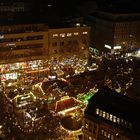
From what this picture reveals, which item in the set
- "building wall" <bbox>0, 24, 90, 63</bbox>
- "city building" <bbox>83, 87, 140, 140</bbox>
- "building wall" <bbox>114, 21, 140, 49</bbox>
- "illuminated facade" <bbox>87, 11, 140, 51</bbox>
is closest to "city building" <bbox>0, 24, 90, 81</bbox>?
"building wall" <bbox>0, 24, 90, 63</bbox>

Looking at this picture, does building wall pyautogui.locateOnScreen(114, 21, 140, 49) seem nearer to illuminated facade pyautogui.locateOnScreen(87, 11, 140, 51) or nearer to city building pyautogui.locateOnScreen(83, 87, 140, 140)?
illuminated facade pyautogui.locateOnScreen(87, 11, 140, 51)

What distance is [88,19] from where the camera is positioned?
10644cm

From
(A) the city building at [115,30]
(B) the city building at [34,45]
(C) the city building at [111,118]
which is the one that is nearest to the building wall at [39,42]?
(B) the city building at [34,45]

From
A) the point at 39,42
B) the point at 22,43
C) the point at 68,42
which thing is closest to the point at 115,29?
the point at 68,42

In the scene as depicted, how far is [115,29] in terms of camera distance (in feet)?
321

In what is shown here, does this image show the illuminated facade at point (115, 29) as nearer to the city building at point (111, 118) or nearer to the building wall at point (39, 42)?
the building wall at point (39, 42)

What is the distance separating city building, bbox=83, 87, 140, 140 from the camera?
45.1 m

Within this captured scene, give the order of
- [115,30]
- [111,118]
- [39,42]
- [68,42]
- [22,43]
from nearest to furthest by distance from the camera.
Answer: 1. [111,118]
2. [22,43]
3. [39,42]
4. [68,42]
5. [115,30]

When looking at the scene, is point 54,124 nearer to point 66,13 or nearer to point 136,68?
point 136,68

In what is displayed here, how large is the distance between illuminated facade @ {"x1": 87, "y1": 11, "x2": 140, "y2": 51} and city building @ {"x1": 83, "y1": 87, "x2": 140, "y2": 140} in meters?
51.3

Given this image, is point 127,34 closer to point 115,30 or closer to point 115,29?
point 115,30

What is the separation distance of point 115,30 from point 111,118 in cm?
5488

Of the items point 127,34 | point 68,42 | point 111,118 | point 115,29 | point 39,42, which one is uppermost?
point 39,42

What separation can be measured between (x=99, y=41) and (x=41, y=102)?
46856mm
